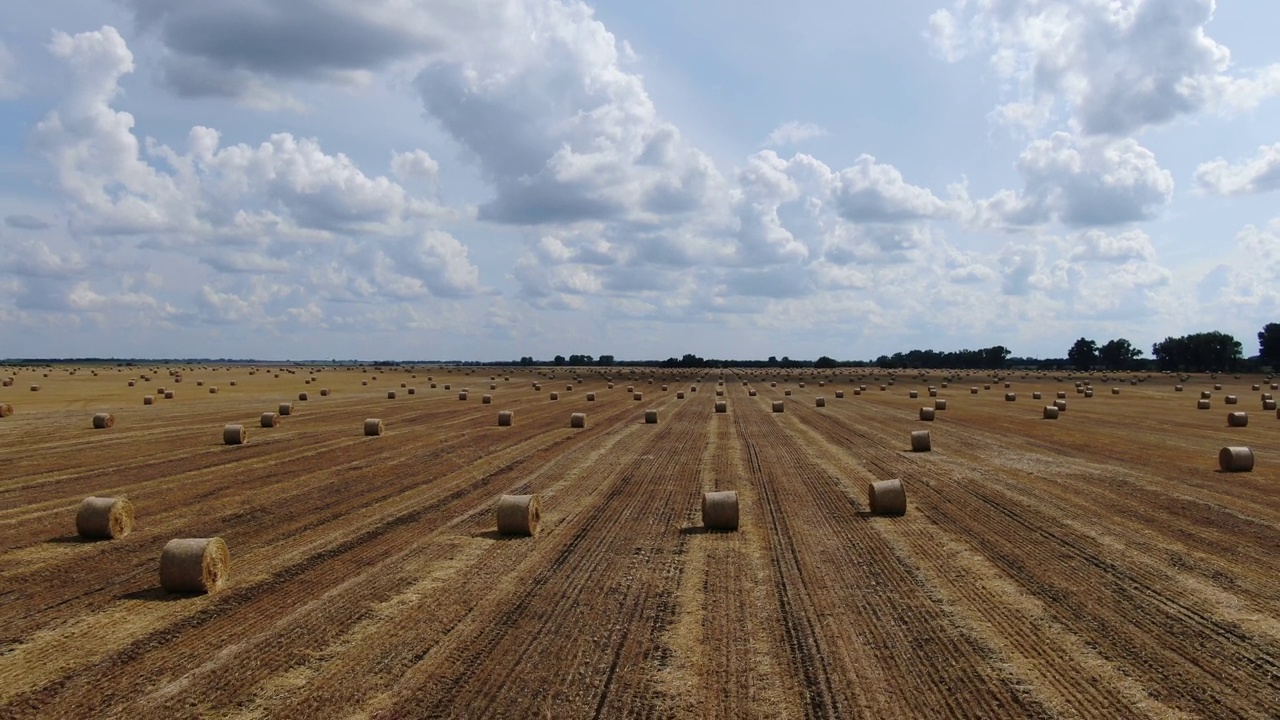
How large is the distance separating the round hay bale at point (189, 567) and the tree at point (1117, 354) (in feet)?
644

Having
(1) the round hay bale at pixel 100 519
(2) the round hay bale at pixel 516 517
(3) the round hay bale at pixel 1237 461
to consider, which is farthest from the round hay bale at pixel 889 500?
(1) the round hay bale at pixel 100 519

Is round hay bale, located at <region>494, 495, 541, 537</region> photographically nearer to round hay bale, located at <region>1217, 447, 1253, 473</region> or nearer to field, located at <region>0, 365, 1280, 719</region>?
field, located at <region>0, 365, 1280, 719</region>

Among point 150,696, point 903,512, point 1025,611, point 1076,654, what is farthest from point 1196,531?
point 150,696

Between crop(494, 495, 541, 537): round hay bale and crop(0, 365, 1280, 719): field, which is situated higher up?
crop(494, 495, 541, 537): round hay bale

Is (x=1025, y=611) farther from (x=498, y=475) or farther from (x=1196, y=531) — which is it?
(x=498, y=475)

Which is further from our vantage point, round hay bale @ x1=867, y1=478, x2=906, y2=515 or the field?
round hay bale @ x1=867, y1=478, x2=906, y2=515

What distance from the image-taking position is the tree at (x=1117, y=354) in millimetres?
182625

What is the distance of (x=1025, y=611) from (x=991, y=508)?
287 inches

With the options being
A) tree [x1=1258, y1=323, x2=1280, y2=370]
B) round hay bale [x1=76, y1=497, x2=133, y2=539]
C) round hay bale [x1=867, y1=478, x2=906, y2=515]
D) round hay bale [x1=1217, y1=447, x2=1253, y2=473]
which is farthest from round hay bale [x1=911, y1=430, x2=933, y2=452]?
tree [x1=1258, y1=323, x2=1280, y2=370]

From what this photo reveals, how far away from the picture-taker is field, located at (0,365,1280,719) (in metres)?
8.47

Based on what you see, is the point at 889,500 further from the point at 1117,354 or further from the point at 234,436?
the point at 1117,354

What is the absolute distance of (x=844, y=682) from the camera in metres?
8.68

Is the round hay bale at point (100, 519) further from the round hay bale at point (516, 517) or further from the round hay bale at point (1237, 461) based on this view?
the round hay bale at point (1237, 461)

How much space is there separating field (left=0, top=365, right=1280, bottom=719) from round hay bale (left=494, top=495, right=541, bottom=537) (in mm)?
560
